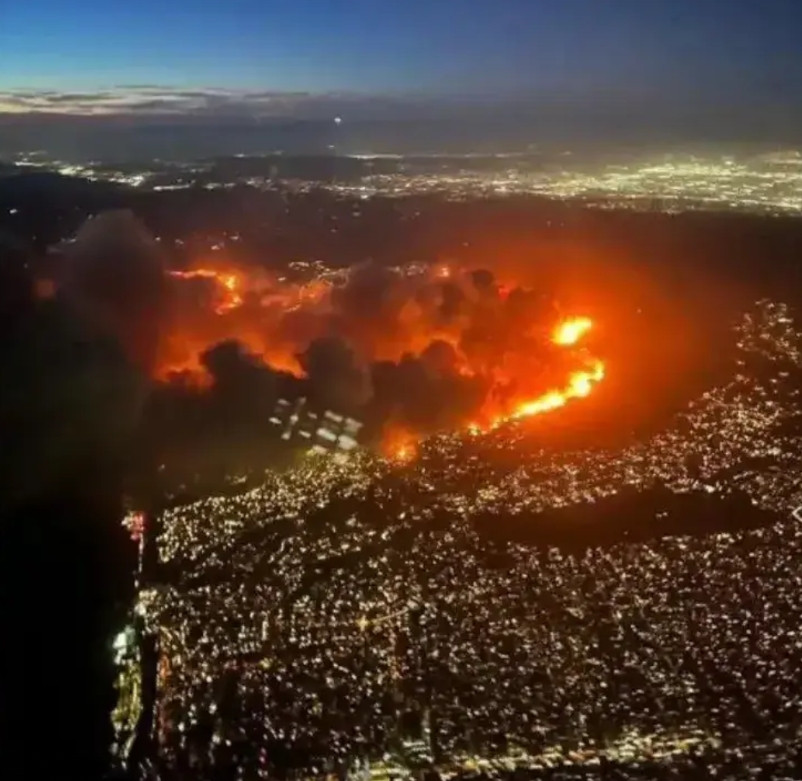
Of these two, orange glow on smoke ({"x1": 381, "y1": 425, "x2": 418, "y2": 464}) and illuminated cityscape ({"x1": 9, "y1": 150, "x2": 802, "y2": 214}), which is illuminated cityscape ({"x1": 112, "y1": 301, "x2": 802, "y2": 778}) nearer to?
orange glow on smoke ({"x1": 381, "y1": 425, "x2": 418, "y2": 464})

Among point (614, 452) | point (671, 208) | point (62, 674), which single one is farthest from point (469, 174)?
point (62, 674)

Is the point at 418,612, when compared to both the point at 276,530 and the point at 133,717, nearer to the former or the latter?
the point at 276,530

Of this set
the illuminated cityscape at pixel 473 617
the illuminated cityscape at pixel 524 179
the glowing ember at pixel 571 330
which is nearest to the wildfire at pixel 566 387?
the glowing ember at pixel 571 330

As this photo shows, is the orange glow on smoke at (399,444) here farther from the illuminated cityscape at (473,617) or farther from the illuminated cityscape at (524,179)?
the illuminated cityscape at (524,179)

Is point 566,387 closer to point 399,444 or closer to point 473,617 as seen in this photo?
point 399,444

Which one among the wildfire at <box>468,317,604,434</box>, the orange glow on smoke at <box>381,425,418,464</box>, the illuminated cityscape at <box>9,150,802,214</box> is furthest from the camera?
the illuminated cityscape at <box>9,150,802,214</box>

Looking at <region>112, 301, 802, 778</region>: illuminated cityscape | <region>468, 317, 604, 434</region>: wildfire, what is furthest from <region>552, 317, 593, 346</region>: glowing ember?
<region>112, 301, 802, 778</region>: illuminated cityscape

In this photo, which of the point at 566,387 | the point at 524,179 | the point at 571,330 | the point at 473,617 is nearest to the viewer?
the point at 473,617

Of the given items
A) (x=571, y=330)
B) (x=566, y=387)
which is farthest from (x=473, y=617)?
(x=571, y=330)
